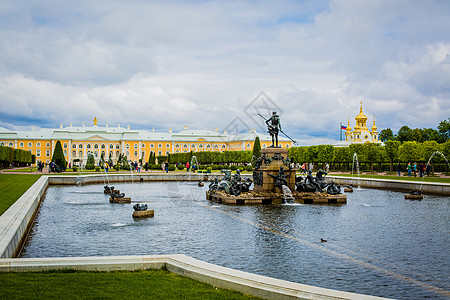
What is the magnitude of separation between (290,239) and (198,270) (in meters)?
4.52

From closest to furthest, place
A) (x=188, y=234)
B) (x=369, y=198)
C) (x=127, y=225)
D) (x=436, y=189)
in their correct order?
1. (x=188, y=234)
2. (x=127, y=225)
3. (x=369, y=198)
4. (x=436, y=189)

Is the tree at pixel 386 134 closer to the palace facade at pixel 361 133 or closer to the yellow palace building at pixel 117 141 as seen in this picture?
the palace facade at pixel 361 133

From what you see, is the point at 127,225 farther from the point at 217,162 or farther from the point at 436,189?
the point at 217,162

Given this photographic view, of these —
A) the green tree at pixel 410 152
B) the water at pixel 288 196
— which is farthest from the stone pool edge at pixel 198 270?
the green tree at pixel 410 152

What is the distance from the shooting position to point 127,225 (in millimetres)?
12156

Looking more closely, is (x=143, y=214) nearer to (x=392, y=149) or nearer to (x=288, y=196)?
(x=288, y=196)

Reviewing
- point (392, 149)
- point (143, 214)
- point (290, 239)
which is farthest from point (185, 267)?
point (392, 149)

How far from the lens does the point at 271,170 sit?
19.1 metres

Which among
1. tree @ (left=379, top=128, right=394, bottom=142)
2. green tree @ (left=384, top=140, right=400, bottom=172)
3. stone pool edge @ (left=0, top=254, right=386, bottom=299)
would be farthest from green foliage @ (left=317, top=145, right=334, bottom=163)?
tree @ (left=379, top=128, right=394, bottom=142)

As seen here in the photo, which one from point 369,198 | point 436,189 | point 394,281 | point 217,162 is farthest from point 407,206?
point 217,162

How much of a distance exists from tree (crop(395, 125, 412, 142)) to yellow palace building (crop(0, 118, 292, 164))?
89.3ft

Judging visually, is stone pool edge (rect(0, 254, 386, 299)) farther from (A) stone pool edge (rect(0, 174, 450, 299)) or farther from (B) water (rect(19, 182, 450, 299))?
(B) water (rect(19, 182, 450, 299))

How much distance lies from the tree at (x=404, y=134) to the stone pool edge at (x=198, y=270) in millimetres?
79069

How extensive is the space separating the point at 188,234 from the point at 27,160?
66198mm
